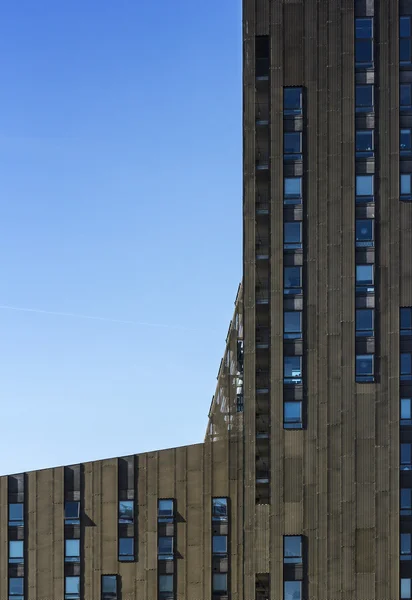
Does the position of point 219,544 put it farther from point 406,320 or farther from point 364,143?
point 364,143

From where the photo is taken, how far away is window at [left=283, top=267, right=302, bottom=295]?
53.2 m

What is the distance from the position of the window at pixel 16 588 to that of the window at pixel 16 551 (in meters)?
1.30

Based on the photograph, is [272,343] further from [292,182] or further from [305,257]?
[292,182]

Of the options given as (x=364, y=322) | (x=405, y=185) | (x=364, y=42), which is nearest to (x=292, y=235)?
(x=364, y=322)

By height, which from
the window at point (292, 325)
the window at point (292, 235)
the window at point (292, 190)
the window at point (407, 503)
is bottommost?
the window at point (407, 503)

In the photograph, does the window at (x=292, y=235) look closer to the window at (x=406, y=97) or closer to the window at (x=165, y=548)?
the window at (x=406, y=97)

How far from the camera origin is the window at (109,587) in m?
55.8

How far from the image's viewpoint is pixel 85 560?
2210 inches

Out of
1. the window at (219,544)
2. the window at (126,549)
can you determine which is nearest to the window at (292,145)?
the window at (219,544)

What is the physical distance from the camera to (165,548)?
2207 inches

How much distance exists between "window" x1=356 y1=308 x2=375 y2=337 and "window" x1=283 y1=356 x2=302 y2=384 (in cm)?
446

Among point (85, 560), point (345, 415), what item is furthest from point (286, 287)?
point (85, 560)

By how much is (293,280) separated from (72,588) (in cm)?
2691

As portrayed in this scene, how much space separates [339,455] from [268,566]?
8914 millimetres
